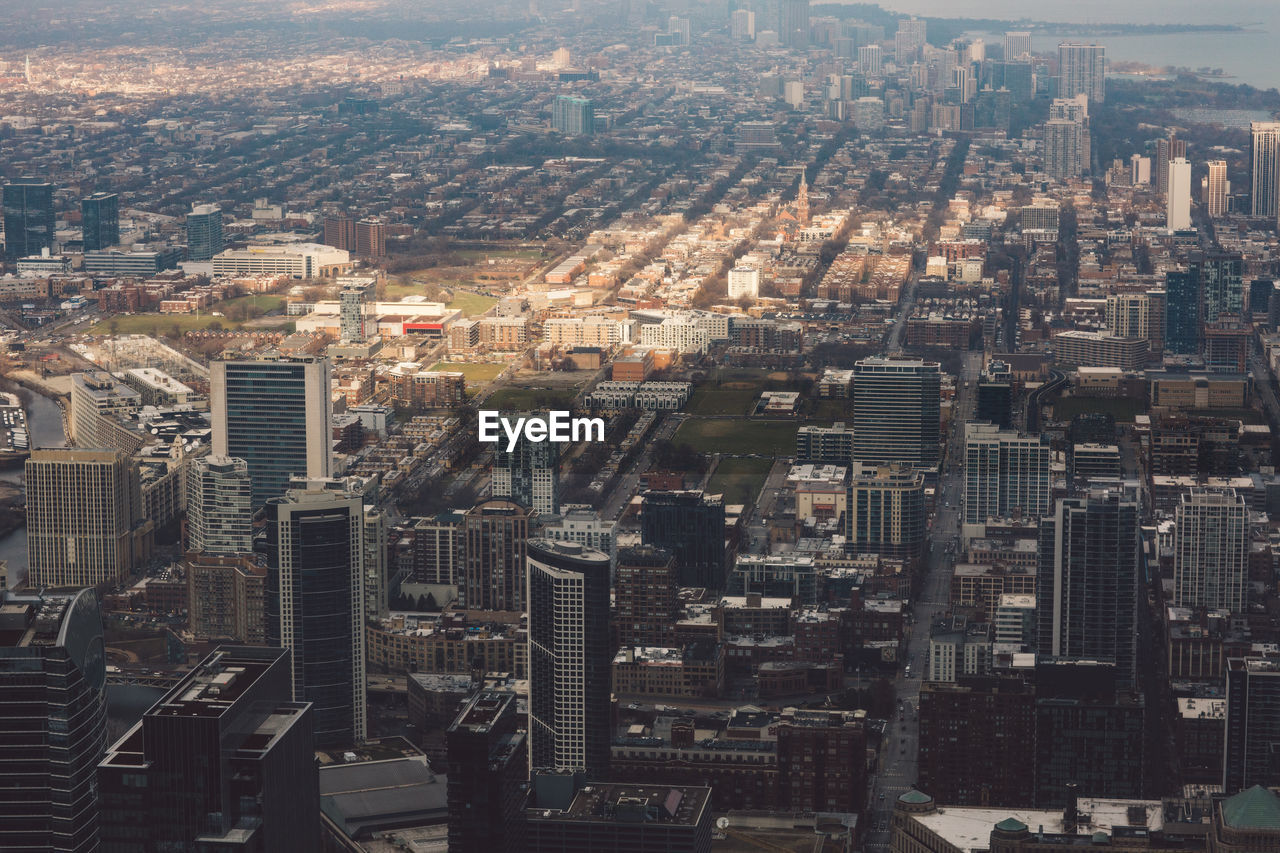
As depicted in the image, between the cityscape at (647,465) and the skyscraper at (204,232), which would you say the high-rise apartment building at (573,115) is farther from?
the skyscraper at (204,232)

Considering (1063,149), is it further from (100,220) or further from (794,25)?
(100,220)

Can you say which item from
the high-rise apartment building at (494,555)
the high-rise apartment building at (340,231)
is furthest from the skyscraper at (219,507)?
the high-rise apartment building at (340,231)

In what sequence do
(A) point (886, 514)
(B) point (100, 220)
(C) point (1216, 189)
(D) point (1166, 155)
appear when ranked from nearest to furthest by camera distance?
(A) point (886, 514), (B) point (100, 220), (C) point (1216, 189), (D) point (1166, 155)

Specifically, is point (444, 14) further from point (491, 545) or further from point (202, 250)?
point (491, 545)

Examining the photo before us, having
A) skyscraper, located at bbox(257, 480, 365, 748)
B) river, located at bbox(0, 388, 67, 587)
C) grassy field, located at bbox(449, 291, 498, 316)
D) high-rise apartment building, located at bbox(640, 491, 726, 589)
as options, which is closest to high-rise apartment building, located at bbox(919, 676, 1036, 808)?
skyscraper, located at bbox(257, 480, 365, 748)

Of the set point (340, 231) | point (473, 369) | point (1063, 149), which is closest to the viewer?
point (473, 369)

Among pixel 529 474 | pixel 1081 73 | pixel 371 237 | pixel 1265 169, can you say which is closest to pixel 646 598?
pixel 529 474

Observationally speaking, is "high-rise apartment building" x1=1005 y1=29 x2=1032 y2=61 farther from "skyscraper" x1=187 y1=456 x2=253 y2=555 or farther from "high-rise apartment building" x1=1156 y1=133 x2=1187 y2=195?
"skyscraper" x1=187 y1=456 x2=253 y2=555
